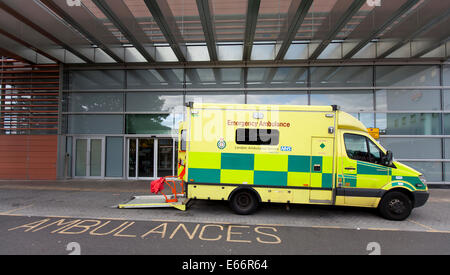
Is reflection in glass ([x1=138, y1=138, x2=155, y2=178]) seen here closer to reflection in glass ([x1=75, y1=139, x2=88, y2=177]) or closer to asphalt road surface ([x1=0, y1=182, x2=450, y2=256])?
reflection in glass ([x1=75, y1=139, x2=88, y2=177])

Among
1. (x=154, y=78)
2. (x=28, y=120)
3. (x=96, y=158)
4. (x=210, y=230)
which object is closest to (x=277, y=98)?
(x=154, y=78)

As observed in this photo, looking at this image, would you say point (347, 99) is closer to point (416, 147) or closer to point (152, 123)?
point (416, 147)

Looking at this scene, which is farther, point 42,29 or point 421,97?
point 421,97

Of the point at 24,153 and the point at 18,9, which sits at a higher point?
the point at 18,9

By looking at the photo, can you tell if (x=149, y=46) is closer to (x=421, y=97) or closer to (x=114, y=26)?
(x=114, y=26)

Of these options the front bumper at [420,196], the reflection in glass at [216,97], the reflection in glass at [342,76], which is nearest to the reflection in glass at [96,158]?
the reflection in glass at [216,97]

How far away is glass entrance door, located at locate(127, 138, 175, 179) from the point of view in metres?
10.3

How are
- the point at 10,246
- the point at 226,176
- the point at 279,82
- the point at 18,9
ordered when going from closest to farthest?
the point at 10,246, the point at 226,176, the point at 18,9, the point at 279,82

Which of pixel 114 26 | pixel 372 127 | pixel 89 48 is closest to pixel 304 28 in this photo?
pixel 372 127

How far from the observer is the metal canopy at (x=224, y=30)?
22.0ft

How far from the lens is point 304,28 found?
7.96 metres

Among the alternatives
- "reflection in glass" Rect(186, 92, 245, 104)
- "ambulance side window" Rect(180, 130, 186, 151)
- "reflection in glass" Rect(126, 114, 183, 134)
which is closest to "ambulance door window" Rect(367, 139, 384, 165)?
"ambulance side window" Rect(180, 130, 186, 151)

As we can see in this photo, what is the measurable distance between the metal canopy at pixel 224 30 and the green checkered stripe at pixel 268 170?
4.80 metres

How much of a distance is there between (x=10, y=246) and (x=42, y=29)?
25.8 ft
